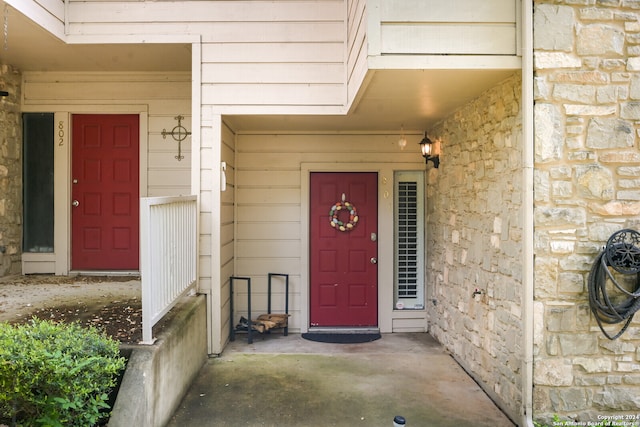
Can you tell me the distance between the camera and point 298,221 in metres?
5.59

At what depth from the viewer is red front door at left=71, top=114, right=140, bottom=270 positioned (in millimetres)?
5395

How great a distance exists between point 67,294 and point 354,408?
2.86 meters

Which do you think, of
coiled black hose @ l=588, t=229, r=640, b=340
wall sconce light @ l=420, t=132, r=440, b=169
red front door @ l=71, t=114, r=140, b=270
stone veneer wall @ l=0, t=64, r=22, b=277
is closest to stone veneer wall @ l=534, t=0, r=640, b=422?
coiled black hose @ l=588, t=229, r=640, b=340

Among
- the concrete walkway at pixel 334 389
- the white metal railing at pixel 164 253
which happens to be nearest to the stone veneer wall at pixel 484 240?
the concrete walkway at pixel 334 389

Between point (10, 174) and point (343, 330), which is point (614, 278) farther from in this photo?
point (10, 174)

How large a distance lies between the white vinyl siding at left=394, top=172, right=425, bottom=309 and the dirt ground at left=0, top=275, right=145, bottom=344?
299 cm

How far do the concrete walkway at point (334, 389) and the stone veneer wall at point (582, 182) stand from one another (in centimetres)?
67

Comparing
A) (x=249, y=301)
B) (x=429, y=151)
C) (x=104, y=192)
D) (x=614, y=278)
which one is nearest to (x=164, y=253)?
(x=249, y=301)

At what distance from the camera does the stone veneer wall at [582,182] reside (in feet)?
10.0

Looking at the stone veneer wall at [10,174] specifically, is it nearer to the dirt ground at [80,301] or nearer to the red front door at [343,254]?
the dirt ground at [80,301]

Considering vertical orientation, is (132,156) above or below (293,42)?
below

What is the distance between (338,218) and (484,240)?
6.81 feet

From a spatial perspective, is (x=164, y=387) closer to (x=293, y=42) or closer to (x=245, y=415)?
(x=245, y=415)

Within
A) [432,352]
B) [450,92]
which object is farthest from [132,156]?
[432,352]
